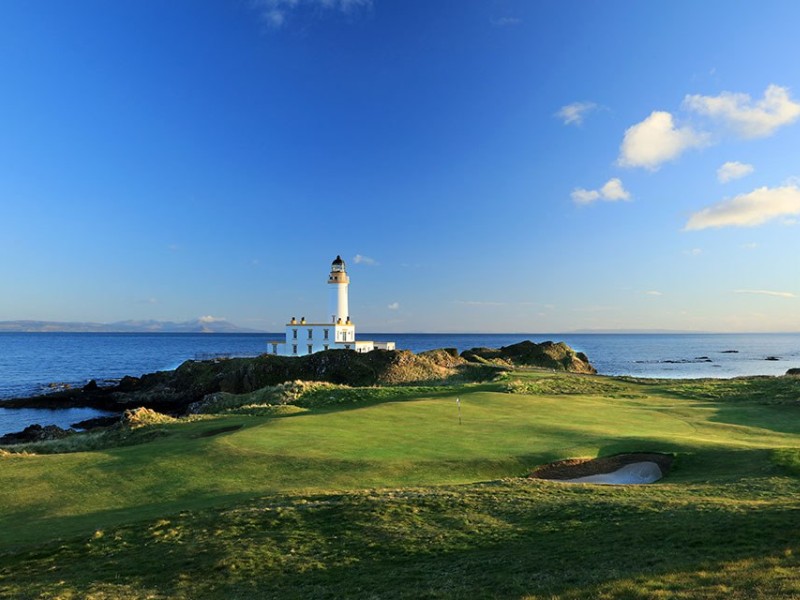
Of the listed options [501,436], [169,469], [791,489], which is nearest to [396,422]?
[501,436]

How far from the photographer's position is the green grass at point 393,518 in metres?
9.71

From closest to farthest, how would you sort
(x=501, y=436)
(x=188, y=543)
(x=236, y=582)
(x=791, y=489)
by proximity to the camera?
(x=236, y=582)
(x=188, y=543)
(x=791, y=489)
(x=501, y=436)

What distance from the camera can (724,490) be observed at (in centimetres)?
1516

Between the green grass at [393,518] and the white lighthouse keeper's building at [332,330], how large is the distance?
47.9m

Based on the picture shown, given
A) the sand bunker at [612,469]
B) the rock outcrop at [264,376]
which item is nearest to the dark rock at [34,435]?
the rock outcrop at [264,376]

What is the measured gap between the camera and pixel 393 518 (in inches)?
516

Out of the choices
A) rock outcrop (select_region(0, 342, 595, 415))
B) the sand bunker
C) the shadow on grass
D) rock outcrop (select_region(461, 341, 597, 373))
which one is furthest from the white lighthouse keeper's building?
the shadow on grass

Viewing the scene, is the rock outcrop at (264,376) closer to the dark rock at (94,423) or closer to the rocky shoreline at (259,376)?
the rocky shoreline at (259,376)

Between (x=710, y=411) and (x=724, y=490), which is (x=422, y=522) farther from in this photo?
(x=710, y=411)

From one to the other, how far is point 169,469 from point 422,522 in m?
10.0

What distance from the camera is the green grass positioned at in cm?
971

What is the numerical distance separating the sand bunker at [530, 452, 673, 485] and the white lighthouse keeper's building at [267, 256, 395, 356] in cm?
5388

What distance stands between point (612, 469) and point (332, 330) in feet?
185

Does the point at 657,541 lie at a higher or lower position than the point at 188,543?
higher
